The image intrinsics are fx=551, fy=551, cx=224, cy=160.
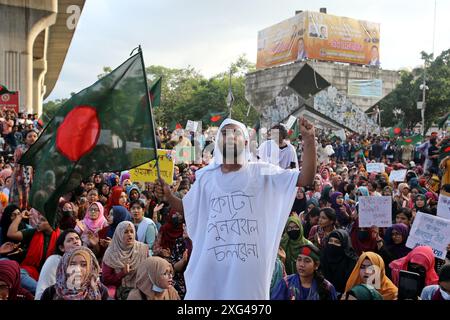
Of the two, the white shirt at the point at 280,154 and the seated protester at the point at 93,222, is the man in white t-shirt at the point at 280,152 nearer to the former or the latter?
the white shirt at the point at 280,154

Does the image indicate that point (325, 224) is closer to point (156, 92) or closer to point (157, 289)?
point (157, 289)

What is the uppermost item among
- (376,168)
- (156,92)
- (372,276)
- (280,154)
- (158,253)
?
(156,92)

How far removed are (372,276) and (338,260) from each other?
0.63 metres

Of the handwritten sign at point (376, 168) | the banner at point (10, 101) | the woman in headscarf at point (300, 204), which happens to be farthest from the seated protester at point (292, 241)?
the banner at point (10, 101)

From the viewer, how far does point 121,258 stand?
5023mm

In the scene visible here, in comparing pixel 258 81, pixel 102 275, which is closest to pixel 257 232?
pixel 102 275

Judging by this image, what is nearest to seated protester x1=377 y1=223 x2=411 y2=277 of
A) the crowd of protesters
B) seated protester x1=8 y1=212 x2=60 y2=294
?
the crowd of protesters

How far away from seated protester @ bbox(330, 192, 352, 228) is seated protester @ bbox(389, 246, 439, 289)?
231 centimetres

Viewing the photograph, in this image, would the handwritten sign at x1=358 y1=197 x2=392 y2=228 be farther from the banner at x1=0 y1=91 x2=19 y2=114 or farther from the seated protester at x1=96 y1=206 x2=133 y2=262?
the banner at x1=0 y1=91 x2=19 y2=114

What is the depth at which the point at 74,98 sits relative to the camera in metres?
3.99

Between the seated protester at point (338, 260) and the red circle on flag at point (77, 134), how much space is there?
8.04 feet

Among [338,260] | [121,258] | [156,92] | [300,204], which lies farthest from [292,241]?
[156,92]
